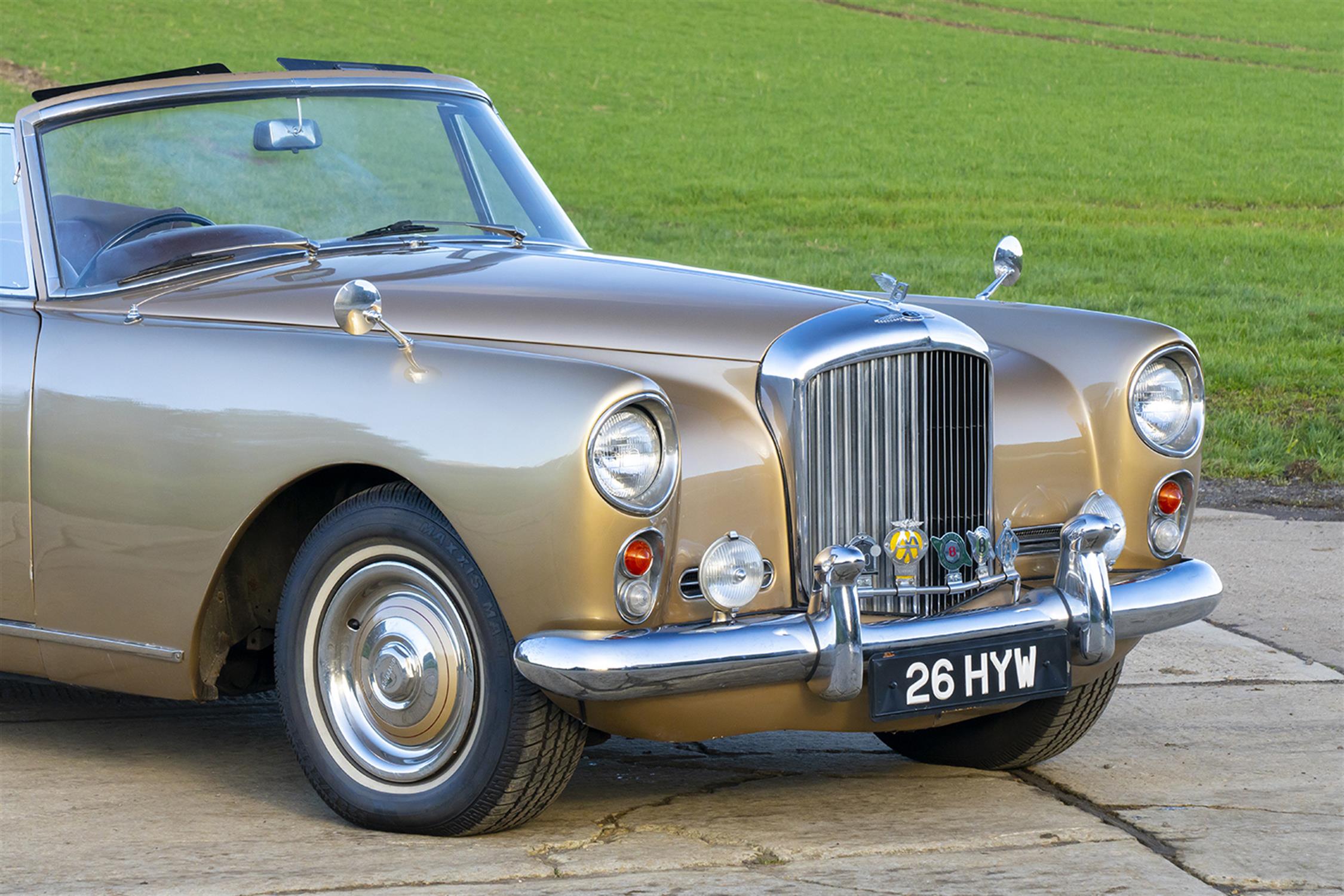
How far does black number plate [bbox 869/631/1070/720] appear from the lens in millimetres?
3672

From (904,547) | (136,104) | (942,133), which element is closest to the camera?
(904,547)

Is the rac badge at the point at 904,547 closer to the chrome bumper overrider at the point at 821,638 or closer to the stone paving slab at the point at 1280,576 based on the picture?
the chrome bumper overrider at the point at 821,638

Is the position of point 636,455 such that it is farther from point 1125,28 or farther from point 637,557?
point 1125,28

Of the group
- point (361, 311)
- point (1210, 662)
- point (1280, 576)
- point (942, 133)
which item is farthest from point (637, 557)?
point (942, 133)

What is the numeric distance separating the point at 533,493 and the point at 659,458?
0.87 feet

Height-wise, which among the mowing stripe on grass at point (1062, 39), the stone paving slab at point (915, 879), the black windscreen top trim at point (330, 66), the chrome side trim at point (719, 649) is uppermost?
the mowing stripe on grass at point (1062, 39)

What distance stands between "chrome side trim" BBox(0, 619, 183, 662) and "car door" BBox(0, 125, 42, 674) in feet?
0.05

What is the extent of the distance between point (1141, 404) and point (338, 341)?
1.95 m

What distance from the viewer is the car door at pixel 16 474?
4.31m

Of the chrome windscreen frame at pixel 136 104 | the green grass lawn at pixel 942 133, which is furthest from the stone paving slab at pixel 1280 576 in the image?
the chrome windscreen frame at pixel 136 104

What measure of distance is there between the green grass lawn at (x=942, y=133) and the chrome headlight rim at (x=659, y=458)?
19.7 ft

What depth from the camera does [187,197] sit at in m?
4.84

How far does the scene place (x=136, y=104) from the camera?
478cm

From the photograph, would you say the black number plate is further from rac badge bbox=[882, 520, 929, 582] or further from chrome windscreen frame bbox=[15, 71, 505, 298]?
chrome windscreen frame bbox=[15, 71, 505, 298]
